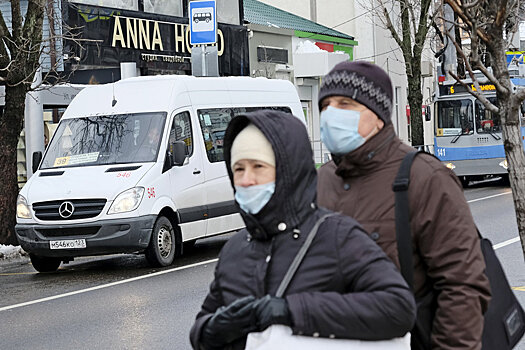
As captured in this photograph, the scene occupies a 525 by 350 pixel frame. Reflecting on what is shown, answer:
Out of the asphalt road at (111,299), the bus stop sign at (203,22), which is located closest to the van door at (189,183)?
the asphalt road at (111,299)

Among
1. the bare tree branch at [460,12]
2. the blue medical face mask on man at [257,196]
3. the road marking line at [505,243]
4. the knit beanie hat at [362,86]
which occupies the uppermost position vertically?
the bare tree branch at [460,12]

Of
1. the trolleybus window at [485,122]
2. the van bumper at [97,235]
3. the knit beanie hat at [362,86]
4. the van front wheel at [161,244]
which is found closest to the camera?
the knit beanie hat at [362,86]

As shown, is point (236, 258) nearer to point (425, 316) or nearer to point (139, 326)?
point (425, 316)

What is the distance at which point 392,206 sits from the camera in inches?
126

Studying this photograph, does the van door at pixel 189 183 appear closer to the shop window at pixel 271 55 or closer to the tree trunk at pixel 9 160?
the tree trunk at pixel 9 160

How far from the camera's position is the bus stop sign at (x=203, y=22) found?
19688mm

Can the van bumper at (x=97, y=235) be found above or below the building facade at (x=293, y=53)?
below

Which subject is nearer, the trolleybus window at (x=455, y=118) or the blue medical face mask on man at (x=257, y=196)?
the blue medical face mask on man at (x=257, y=196)

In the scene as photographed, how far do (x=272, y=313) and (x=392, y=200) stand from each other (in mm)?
685

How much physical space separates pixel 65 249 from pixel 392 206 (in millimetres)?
10095

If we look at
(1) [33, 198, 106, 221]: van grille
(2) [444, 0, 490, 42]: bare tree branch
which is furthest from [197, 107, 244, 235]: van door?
(2) [444, 0, 490, 42]: bare tree branch

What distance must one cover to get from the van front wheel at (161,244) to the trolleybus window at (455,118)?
1534cm

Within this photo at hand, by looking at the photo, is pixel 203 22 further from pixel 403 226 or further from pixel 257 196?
pixel 257 196

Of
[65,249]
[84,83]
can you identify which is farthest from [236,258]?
[84,83]
